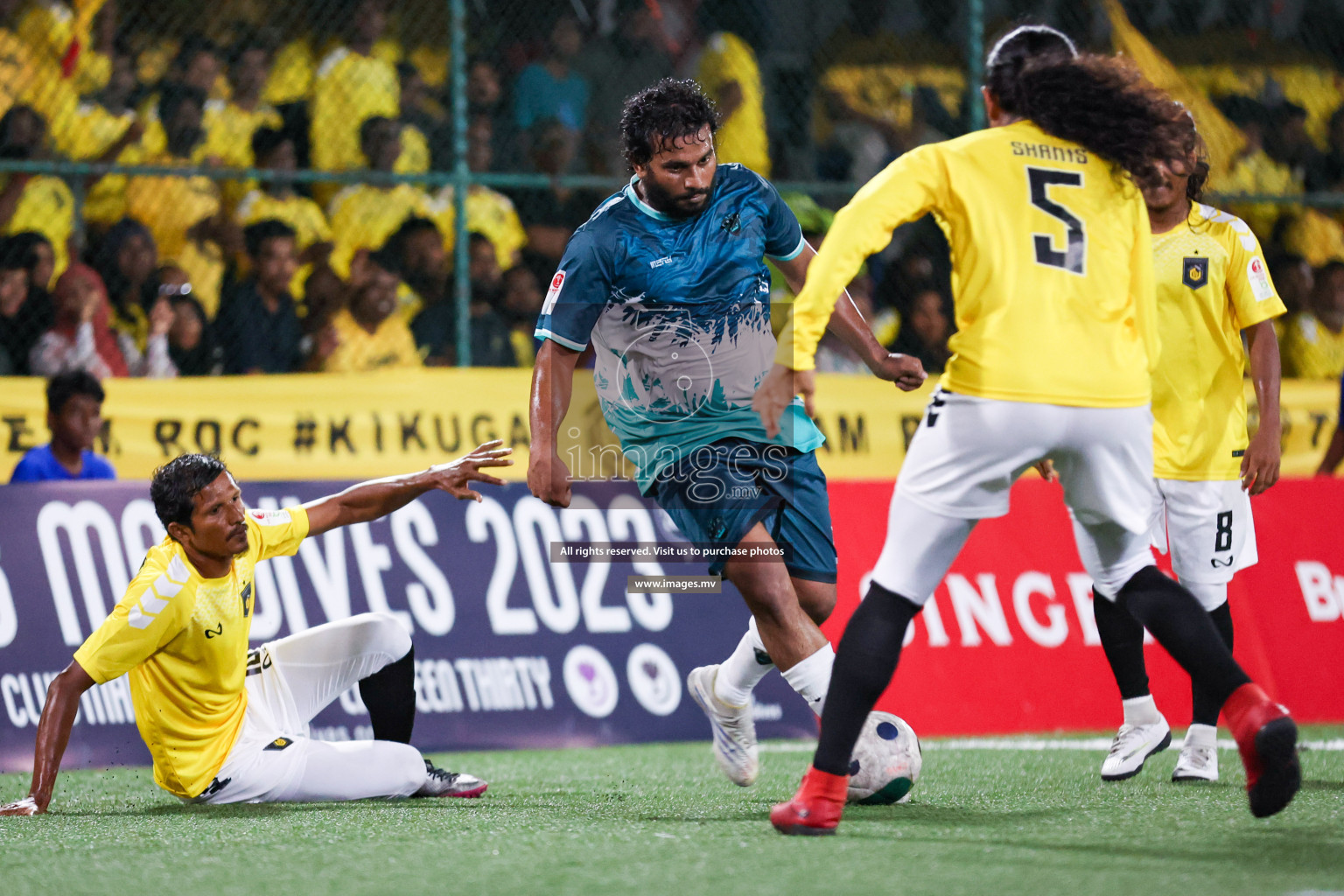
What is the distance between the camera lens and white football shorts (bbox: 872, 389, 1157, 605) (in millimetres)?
3674

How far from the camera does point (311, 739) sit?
207 inches

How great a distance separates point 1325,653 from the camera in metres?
7.88

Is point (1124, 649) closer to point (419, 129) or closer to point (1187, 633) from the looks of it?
point (1187, 633)

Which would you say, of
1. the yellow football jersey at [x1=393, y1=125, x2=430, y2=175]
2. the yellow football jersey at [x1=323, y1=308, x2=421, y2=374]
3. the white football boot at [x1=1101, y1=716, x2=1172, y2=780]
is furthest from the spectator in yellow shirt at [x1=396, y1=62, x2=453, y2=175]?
the white football boot at [x1=1101, y1=716, x2=1172, y2=780]

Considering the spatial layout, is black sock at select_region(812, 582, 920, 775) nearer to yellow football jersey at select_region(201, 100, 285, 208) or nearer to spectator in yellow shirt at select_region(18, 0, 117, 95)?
yellow football jersey at select_region(201, 100, 285, 208)

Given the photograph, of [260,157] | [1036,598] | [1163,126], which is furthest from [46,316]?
[1163,126]

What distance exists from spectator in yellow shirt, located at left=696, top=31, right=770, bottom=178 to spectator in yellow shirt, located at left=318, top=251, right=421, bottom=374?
8.25 ft

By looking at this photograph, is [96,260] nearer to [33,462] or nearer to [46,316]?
[46,316]

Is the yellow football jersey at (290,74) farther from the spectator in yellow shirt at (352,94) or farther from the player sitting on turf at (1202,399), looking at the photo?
the player sitting on turf at (1202,399)

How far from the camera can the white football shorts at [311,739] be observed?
16.5 ft

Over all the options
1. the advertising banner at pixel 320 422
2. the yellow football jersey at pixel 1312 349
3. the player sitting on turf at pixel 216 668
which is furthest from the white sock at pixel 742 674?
the yellow football jersey at pixel 1312 349

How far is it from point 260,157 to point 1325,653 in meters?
6.71

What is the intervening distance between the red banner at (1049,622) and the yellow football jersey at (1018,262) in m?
3.90

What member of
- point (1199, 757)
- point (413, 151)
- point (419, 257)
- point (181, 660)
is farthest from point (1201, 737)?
point (413, 151)
